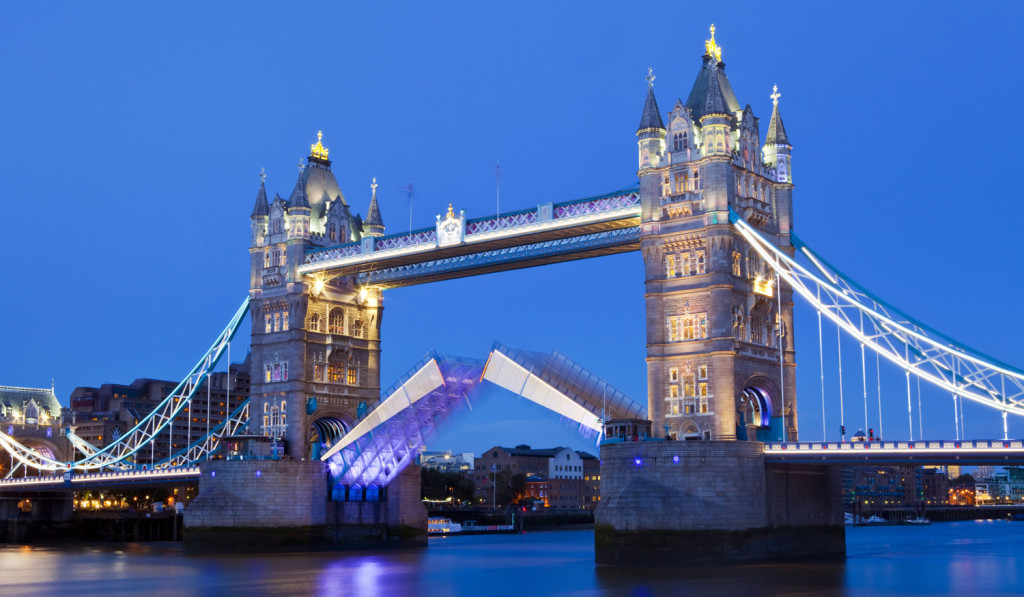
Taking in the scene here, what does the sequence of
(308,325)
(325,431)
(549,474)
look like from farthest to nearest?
(549,474) < (325,431) < (308,325)

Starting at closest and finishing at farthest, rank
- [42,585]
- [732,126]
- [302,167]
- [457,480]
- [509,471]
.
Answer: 1. [42,585]
2. [732,126]
3. [302,167]
4. [457,480]
5. [509,471]

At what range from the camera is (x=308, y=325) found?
72.5 metres

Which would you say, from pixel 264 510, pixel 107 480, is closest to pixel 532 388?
pixel 264 510

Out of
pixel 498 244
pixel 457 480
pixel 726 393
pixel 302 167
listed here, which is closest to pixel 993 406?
pixel 726 393

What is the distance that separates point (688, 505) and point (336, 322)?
1205 inches

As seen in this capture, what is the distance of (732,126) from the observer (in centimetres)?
5684

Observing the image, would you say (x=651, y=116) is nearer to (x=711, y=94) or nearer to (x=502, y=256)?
(x=711, y=94)

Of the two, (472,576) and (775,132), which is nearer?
(472,576)

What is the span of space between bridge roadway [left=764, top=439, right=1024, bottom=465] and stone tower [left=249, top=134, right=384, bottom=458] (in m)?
29.2

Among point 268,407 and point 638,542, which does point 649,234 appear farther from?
point 268,407

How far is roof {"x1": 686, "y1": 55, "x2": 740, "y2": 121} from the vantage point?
2191 inches

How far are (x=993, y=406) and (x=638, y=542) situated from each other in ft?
48.1

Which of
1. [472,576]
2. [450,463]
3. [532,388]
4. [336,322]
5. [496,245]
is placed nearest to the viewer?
[472,576]

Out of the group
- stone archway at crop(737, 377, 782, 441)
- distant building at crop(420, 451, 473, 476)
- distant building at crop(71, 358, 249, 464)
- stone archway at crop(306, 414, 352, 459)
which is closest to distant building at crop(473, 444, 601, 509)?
distant building at crop(420, 451, 473, 476)
